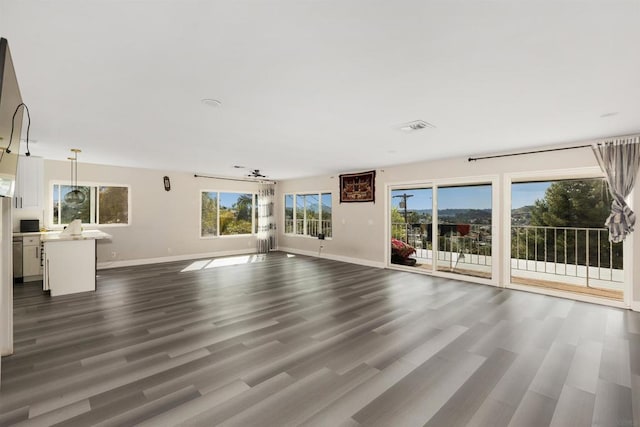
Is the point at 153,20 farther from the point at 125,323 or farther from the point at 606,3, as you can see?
the point at 125,323

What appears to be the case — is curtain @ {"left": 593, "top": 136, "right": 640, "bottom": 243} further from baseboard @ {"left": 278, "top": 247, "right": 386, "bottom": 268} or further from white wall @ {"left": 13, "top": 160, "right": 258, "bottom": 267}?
white wall @ {"left": 13, "top": 160, "right": 258, "bottom": 267}

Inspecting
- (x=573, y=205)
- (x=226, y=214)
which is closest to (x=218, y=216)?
(x=226, y=214)

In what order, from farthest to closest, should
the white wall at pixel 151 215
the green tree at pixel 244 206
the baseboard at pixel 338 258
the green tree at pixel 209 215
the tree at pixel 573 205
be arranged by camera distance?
the green tree at pixel 244 206
the green tree at pixel 209 215
the baseboard at pixel 338 258
the white wall at pixel 151 215
the tree at pixel 573 205

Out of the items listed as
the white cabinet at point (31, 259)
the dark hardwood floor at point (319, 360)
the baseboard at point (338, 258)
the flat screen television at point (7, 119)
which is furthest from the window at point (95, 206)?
the flat screen television at point (7, 119)

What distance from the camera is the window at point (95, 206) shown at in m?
6.11

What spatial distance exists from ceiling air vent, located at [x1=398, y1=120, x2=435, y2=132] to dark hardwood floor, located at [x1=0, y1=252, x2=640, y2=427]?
2378mm

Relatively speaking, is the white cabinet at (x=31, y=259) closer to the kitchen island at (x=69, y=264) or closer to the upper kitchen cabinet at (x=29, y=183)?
the upper kitchen cabinet at (x=29, y=183)

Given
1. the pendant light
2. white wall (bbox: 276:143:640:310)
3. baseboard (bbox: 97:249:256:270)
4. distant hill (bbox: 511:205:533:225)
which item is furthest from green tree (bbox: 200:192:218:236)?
distant hill (bbox: 511:205:533:225)

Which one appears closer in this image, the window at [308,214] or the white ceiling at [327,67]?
the white ceiling at [327,67]

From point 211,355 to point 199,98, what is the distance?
94.5 inches

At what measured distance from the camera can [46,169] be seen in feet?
19.4

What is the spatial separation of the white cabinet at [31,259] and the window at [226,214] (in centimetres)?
338

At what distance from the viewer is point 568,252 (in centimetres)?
543

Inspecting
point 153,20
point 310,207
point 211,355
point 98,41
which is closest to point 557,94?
point 153,20
